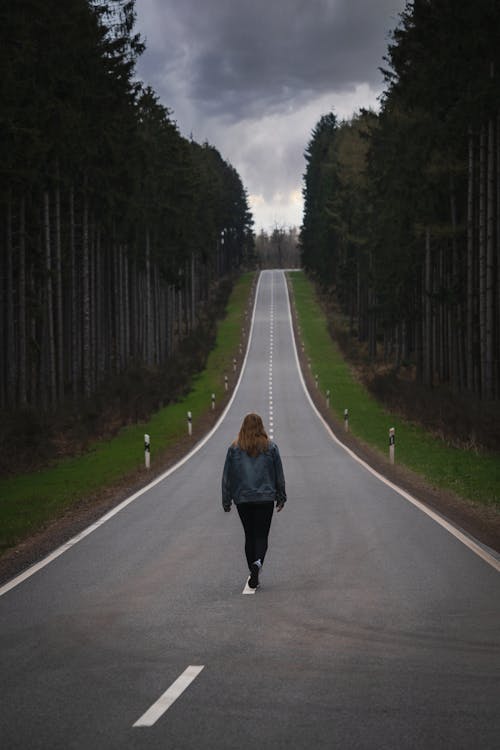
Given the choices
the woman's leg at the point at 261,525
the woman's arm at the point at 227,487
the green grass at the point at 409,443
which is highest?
the woman's arm at the point at 227,487

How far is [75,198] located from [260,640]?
114 feet

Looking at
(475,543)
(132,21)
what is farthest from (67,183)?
(475,543)

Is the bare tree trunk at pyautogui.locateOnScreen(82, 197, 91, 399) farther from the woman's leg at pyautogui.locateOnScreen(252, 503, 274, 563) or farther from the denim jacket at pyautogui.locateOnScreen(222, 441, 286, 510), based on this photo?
the woman's leg at pyautogui.locateOnScreen(252, 503, 274, 563)

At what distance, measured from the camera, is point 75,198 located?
39.8 metres

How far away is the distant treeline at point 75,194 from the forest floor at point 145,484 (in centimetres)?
827

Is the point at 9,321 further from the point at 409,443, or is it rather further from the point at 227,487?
the point at 227,487

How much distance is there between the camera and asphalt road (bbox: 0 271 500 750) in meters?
5.35

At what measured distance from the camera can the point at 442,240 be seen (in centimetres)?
3878

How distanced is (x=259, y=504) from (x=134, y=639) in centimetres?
273

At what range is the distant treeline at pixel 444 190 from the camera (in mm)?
27875

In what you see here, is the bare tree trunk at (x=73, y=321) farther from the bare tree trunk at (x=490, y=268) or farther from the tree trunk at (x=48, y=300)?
the bare tree trunk at (x=490, y=268)

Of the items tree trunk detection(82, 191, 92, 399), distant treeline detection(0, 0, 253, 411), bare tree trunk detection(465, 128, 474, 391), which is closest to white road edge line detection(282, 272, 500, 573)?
bare tree trunk detection(465, 128, 474, 391)

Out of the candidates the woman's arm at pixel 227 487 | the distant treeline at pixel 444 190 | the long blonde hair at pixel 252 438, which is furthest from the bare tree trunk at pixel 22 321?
the long blonde hair at pixel 252 438

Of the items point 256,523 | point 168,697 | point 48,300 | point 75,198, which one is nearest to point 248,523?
point 256,523
